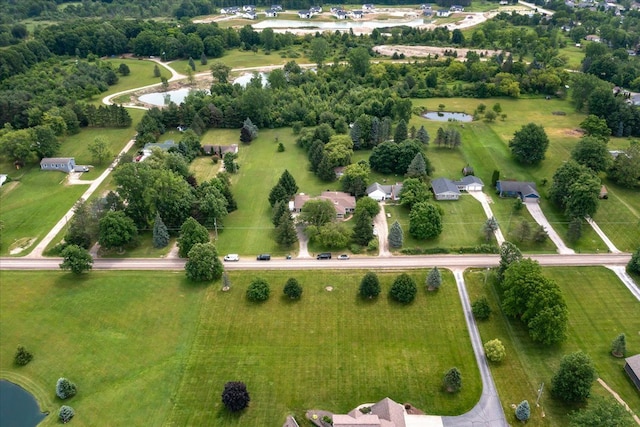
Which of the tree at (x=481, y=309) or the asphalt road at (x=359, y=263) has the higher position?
the tree at (x=481, y=309)

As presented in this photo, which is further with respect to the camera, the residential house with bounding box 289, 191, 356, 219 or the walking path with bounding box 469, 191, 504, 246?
the residential house with bounding box 289, 191, 356, 219

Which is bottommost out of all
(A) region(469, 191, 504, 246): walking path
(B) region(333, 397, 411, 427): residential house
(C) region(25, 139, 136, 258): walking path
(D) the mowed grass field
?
(C) region(25, 139, 136, 258): walking path

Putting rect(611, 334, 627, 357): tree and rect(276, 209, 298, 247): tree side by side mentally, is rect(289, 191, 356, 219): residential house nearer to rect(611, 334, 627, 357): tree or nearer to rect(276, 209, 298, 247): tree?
rect(276, 209, 298, 247): tree

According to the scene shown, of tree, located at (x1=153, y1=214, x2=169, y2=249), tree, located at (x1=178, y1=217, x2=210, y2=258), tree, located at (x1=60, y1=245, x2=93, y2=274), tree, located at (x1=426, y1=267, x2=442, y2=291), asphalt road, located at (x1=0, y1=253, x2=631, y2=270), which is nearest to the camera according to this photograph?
tree, located at (x1=426, y1=267, x2=442, y2=291)

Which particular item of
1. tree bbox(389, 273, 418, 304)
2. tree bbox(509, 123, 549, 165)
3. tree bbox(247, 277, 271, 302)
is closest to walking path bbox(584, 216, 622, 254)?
tree bbox(509, 123, 549, 165)

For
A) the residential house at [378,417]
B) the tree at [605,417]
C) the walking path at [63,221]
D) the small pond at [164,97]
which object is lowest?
the small pond at [164,97]

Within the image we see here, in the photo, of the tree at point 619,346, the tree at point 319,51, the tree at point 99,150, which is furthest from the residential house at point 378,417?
the tree at point 319,51

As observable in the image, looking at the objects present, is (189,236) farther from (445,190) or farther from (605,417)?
(605,417)

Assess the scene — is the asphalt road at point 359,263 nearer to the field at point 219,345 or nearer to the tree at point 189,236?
the field at point 219,345
